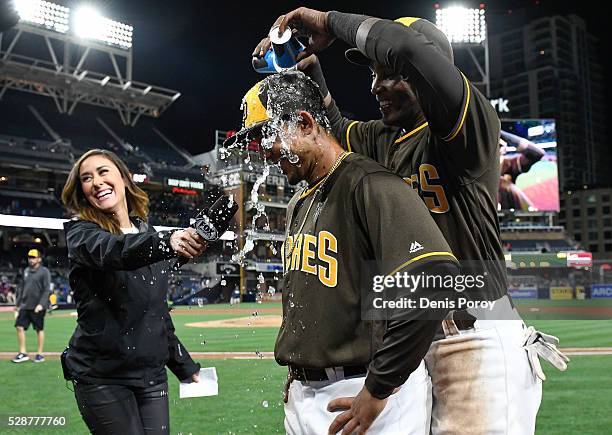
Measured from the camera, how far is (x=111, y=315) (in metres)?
2.60

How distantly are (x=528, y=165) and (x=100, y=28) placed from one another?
87.1ft

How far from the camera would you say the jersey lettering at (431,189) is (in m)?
1.99

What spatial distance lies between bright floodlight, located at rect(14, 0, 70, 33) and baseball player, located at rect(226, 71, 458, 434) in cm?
3589

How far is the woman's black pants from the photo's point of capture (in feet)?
8.46

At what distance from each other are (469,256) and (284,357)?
2.33 ft

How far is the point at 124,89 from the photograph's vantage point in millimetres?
35250

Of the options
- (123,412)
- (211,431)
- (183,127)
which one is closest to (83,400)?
(123,412)

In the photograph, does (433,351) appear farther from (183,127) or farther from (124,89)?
(183,127)

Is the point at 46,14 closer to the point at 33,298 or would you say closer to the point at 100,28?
the point at 100,28

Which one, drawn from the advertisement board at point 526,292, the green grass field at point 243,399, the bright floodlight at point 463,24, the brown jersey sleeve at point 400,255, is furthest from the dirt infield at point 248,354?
the bright floodlight at point 463,24

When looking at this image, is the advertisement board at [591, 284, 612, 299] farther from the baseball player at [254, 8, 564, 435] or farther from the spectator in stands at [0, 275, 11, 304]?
the baseball player at [254, 8, 564, 435]

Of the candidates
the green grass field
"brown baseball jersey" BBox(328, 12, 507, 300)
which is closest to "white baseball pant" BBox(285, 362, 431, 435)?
"brown baseball jersey" BBox(328, 12, 507, 300)

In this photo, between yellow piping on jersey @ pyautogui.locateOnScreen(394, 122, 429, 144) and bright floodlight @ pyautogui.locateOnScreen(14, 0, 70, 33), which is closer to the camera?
yellow piping on jersey @ pyautogui.locateOnScreen(394, 122, 429, 144)

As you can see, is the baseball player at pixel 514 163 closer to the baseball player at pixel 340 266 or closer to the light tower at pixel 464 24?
the light tower at pixel 464 24
